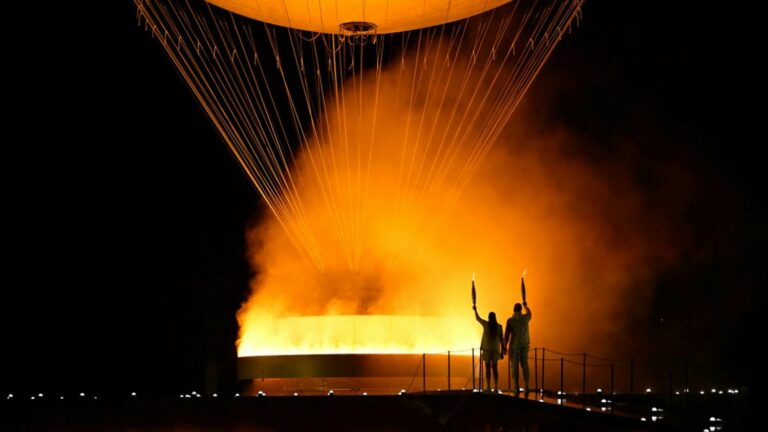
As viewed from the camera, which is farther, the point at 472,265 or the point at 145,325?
the point at 145,325

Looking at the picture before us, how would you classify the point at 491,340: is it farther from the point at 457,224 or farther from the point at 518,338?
the point at 457,224

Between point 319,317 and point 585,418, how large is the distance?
429 inches

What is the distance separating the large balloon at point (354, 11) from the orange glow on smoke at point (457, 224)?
23.9 feet

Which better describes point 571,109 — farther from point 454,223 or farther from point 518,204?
point 454,223

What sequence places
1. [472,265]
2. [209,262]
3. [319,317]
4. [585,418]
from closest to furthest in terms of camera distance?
1. [585,418]
2. [319,317]
3. [472,265]
4. [209,262]

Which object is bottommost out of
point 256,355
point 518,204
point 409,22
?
point 256,355

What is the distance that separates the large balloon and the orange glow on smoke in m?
7.27

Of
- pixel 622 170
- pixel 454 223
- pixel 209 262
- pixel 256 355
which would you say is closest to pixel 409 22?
pixel 256 355

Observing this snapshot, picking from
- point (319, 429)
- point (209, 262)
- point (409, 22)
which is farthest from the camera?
point (209, 262)

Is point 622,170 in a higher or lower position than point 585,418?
higher

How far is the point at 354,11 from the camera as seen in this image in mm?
19219

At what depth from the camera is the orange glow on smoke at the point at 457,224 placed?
27438 mm

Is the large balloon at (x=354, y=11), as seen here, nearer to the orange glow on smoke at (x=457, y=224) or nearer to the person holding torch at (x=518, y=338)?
the person holding torch at (x=518, y=338)

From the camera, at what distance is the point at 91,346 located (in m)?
32.4
